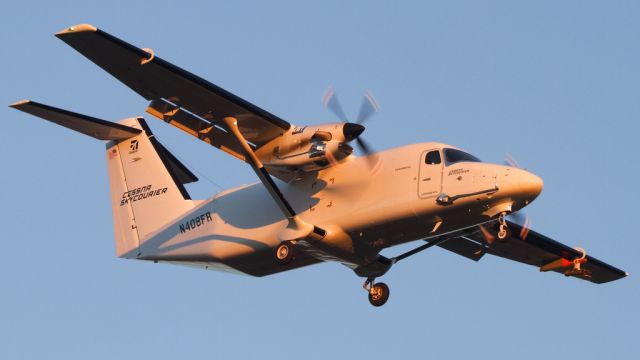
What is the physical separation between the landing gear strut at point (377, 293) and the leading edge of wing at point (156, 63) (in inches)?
153

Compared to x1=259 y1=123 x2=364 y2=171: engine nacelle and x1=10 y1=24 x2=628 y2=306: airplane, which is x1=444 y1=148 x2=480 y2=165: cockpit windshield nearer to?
x1=10 y1=24 x2=628 y2=306: airplane

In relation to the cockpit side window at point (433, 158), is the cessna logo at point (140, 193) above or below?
below

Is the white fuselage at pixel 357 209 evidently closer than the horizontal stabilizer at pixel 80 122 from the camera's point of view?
Yes

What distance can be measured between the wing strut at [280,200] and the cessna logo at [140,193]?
159 inches

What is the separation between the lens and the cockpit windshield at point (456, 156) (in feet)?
70.7

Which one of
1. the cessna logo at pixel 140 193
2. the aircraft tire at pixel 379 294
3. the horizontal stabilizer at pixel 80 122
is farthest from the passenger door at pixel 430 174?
the horizontal stabilizer at pixel 80 122

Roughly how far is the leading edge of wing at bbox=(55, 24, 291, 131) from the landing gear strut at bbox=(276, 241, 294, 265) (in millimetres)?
2265

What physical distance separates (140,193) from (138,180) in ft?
1.16

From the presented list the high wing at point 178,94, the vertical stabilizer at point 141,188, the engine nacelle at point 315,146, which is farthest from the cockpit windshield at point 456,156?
the vertical stabilizer at point 141,188

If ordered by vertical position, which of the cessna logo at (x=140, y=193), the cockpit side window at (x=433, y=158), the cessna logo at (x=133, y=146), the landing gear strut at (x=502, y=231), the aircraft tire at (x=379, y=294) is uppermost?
the cessna logo at (x=133, y=146)

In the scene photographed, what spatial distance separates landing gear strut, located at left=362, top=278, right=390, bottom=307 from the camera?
23656 millimetres

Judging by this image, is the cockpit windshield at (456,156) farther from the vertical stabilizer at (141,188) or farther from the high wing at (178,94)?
the vertical stabilizer at (141,188)

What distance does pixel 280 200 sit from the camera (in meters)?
22.1

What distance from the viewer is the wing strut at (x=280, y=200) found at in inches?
863
